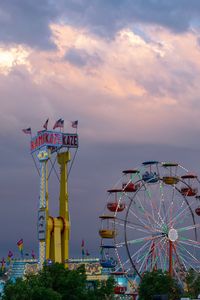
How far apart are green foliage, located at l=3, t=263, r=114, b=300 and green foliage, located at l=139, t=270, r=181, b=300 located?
33.1 feet

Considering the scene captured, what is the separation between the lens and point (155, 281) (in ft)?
255

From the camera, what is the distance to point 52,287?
64.7m

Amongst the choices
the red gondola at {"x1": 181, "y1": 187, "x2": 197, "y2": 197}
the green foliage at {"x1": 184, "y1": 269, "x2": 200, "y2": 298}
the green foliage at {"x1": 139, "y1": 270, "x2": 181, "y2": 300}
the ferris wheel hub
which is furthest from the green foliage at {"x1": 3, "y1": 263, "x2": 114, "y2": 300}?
the red gondola at {"x1": 181, "y1": 187, "x2": 197, "y2": 197}

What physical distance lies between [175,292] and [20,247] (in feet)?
103

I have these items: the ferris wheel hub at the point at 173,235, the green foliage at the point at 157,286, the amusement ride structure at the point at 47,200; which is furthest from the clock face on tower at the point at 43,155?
the green foliage at the point at 157,286

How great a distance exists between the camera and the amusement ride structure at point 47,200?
82.3m

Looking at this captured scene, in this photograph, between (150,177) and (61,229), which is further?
(61,229)

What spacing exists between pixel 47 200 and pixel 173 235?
14663 millimetres

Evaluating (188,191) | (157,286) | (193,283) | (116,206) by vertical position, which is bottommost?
(157,286)

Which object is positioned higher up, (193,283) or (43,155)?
(43,155)

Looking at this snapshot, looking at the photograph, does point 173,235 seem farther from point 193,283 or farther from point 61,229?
point 61,229

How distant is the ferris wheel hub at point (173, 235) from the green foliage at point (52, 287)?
15.2 m

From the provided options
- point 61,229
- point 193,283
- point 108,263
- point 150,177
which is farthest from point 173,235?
point 61,229

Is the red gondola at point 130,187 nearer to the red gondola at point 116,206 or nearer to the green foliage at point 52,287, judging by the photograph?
the red gondola at point 116,206
